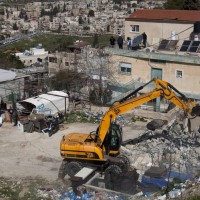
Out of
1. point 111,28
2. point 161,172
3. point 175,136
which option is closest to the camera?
point 161,172

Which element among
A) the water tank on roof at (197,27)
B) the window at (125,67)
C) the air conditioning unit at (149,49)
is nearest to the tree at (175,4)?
the water tank on roof at (197,27)

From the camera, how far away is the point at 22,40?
497 feet

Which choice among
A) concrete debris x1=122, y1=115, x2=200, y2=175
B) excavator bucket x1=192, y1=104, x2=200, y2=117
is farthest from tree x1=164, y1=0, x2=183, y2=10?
excavator bucket x1=192, y1=104, x2=200, y2=117

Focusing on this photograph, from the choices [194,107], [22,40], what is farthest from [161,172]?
[22,40]

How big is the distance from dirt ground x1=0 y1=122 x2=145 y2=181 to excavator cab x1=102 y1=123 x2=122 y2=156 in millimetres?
2406

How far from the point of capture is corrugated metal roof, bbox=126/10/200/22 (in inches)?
1361

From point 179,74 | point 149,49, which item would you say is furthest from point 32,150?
point 149,49

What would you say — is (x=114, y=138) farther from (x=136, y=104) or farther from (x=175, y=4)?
(x=175, y=4)

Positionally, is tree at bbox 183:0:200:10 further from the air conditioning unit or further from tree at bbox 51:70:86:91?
the air conditioning unit

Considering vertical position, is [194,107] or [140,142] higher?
[194,107]

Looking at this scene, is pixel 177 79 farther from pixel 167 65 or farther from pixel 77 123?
pixel 77 123

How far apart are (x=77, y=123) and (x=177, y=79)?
8.10 m

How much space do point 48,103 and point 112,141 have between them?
32.4 ft

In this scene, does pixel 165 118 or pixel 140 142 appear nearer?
pixel 140 142
